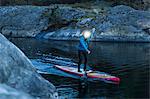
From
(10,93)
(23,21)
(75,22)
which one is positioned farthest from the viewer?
(23,21)

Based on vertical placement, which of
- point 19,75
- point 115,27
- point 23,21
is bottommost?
point 115,27

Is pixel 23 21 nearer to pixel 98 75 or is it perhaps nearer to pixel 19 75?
pixel 98 75

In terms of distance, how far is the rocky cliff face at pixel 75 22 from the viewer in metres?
53.5

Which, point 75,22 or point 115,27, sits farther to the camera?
point 75,22

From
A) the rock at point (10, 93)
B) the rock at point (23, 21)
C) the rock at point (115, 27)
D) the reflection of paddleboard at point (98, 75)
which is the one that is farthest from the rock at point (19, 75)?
the rock at point (23, 21)

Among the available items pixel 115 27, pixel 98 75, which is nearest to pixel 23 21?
pixel 115 27

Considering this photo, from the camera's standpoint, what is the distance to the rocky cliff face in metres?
53.5

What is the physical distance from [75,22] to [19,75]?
45451 mm

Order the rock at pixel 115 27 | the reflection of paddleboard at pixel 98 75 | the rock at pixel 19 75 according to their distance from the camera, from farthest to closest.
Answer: the rock at pixel 115 27
the reflection of paddleboard at pixel 98 75
the rock at pixel 19 75

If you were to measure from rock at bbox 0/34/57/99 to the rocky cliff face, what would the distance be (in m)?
38.3

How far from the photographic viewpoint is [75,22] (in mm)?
58969

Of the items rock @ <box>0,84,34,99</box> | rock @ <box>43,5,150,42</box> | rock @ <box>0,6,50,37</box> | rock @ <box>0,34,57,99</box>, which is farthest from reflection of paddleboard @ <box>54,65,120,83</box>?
rock @ <box>0,6,50,37</box>

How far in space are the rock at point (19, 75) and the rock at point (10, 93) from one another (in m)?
0.31

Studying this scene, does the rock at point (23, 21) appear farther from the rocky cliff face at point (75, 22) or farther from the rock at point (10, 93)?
the rock at point (10, 93)
